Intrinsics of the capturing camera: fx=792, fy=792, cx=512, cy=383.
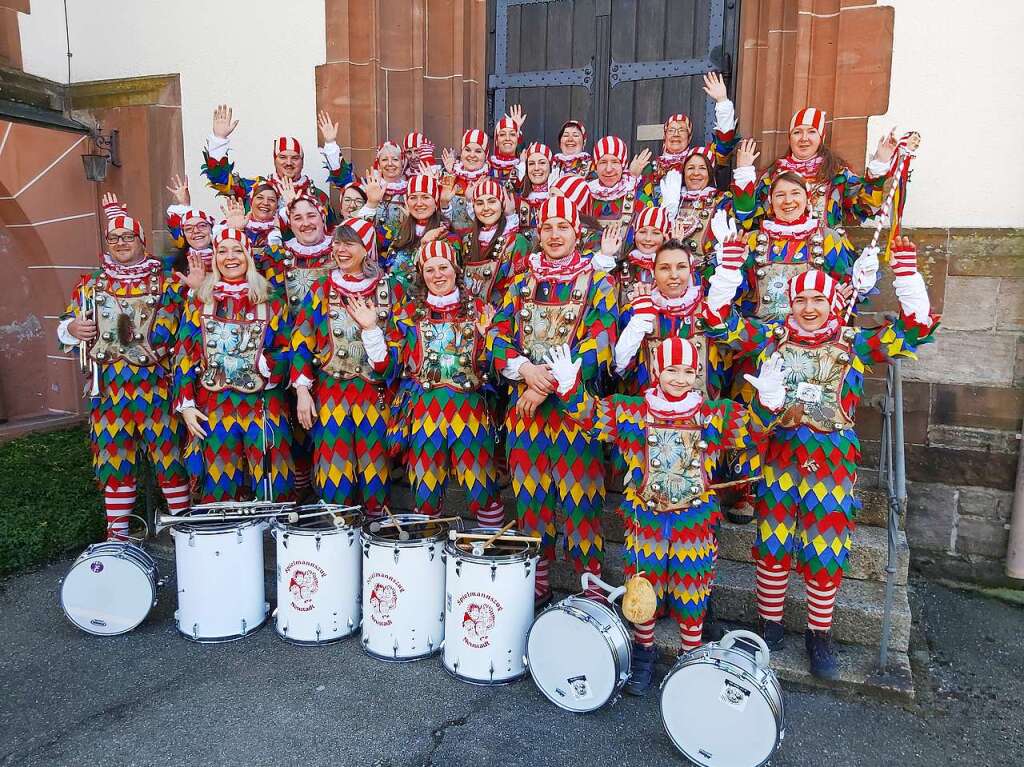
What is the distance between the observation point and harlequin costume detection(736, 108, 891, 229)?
4.24 meters

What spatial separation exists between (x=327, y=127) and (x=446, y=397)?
264 centimetres

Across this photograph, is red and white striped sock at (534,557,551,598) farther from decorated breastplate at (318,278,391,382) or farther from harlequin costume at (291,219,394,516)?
decorated breastplate at (318,278,391,382)

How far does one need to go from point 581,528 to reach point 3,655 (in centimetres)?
295

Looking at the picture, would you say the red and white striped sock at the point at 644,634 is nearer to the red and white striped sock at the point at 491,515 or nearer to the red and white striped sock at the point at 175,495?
the red and white striped sock at the point at 491,515

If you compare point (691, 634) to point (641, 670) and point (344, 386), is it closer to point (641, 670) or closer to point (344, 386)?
point (641, 670)

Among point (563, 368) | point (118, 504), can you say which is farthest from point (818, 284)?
point (118, 504)

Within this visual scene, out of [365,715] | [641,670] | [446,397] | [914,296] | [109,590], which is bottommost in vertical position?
[365,715]

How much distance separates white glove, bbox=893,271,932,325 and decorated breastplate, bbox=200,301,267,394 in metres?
3.22

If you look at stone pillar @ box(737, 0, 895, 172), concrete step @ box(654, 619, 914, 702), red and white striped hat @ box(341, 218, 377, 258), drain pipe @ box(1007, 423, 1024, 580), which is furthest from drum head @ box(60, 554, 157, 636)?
drain pipe @ box(1007, 423, 1024, 580)

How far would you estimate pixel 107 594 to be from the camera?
407 cm

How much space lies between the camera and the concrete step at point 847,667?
3.42 meters

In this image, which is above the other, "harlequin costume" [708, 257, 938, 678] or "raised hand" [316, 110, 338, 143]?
"raised hand" [316, 110, 338, 143]

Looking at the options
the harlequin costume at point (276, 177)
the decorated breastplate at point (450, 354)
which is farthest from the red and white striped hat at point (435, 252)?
the harlequin costume at point (276, 177)

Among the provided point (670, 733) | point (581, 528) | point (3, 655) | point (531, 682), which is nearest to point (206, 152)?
point (3, 655)
